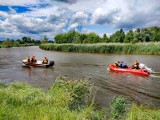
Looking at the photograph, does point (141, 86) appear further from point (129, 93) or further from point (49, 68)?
point (49, 68)

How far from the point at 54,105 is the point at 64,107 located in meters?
0.39

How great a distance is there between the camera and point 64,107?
908cm

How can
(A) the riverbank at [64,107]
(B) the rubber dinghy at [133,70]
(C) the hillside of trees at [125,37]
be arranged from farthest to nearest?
(C) the hillside of trees at [125,37] < (B) the rubber dinghy at [133,70] < (A) the riverbank at [64,107]

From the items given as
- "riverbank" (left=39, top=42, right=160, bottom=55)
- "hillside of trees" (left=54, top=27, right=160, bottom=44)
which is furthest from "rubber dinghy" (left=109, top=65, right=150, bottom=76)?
"hillside of trees" (left=54, top=27, right=160, bottom=44)

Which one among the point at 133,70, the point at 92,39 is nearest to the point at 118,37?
the point at 92,39

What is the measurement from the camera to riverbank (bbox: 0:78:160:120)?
23.1ft

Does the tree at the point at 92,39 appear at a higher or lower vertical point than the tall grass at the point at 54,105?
higher

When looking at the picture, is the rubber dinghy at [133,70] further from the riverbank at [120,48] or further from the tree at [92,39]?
the tree at [92,39]

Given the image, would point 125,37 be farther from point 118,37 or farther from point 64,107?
point 64,107

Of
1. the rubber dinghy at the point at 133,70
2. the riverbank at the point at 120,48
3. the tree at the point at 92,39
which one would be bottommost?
the rubber dinghy at the point at 133,70

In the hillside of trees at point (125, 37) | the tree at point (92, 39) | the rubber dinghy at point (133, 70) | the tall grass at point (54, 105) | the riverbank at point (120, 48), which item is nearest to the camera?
the tall grass at point (54, 105)

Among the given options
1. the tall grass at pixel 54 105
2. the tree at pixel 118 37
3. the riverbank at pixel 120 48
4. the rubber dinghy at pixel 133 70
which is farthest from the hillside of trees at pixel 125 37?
the tall grass at pixel 54 105

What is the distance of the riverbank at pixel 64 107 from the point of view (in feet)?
23.1

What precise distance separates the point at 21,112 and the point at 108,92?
10223 millimetres
